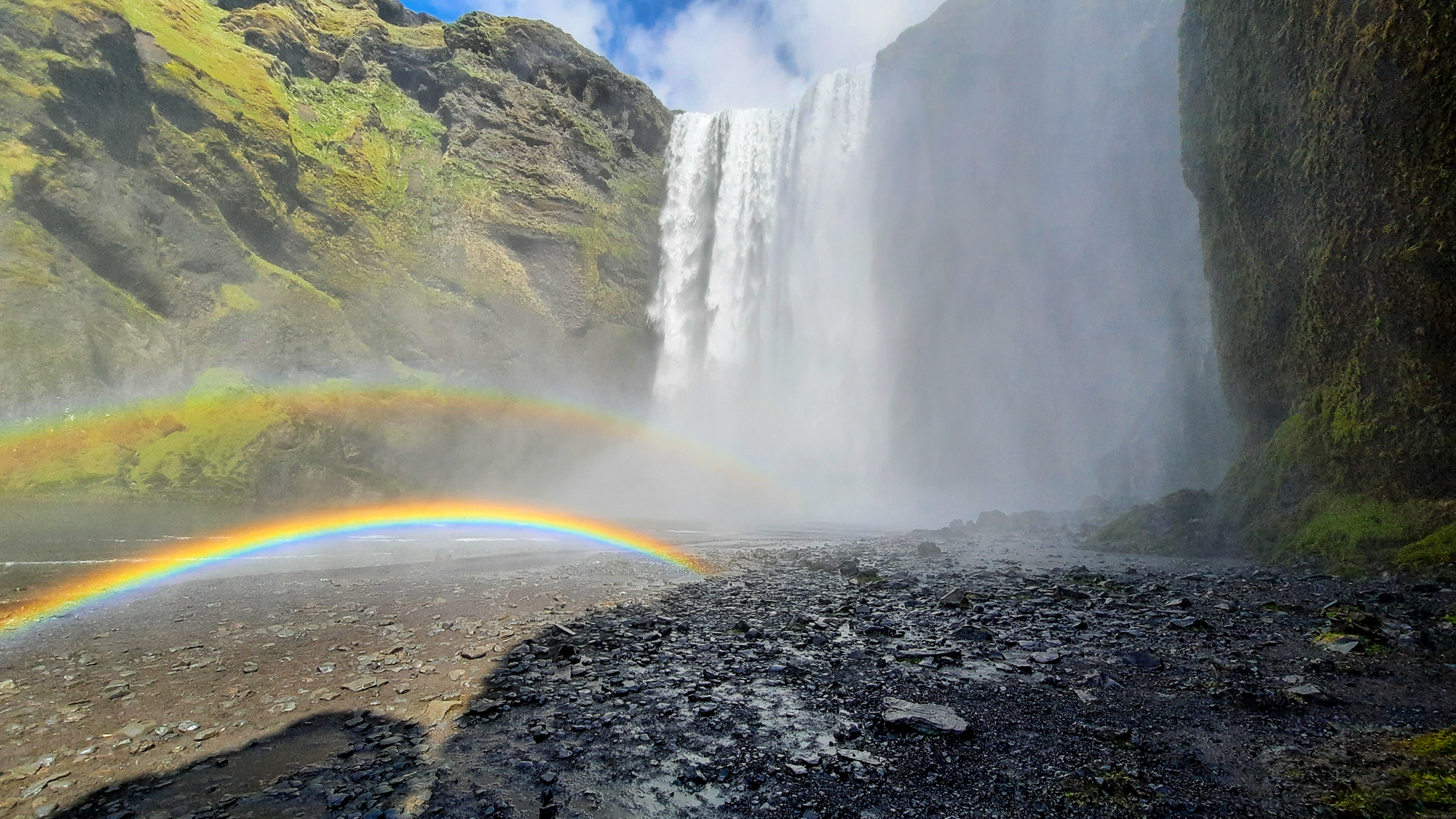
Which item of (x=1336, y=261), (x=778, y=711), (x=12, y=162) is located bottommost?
(x=778, y=711)

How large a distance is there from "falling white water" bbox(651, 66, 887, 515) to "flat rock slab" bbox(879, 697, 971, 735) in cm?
4057

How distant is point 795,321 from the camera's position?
45.9 metres

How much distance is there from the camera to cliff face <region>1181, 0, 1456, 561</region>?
8.80 meters

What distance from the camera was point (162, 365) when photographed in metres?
25.0

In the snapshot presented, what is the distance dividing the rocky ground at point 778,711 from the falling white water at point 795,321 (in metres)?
37.3

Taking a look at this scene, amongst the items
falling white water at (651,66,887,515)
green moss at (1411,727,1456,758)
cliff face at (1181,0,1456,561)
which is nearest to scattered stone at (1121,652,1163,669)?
green moss at (1411,727,1456,758)

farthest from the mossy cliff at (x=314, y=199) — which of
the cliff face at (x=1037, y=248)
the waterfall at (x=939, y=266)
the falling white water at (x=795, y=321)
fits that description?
the cliff face at (x=1037, y=248)

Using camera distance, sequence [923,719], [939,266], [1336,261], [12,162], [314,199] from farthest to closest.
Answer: [939,266] → [314,199] → [12,162] → [1336,261] → [923,719]

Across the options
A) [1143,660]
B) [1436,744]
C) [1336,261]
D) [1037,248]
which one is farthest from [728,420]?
[1436,744]

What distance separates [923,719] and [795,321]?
4264 centimetres

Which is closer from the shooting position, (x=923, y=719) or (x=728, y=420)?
(x=923, y=719)

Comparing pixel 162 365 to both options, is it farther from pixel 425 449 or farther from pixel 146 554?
pixel 146 554

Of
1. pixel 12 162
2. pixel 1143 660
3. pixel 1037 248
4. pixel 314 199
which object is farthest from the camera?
pixel 1037 248

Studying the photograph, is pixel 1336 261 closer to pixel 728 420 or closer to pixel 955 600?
pixel 955 600
